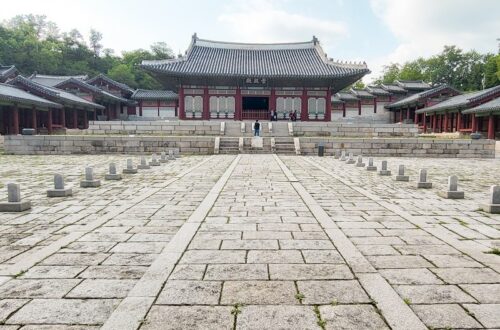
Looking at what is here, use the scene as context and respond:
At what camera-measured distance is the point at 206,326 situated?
2348mm

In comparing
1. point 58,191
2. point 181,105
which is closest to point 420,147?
point 58,191

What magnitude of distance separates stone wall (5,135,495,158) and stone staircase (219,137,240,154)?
578 mm

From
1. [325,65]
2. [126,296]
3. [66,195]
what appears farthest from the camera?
[325,65]

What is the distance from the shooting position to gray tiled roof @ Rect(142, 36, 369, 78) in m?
28.5

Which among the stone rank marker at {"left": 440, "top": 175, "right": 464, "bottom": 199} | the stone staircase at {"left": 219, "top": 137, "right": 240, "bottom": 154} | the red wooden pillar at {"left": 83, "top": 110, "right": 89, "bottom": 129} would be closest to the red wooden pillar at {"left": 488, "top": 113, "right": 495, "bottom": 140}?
the stone staircase at {"left": 219, "top": 137, "right": 240, "bottom": 154}

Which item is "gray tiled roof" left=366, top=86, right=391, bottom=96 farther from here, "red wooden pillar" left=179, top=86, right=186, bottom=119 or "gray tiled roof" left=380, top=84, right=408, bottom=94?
"red wooden pillar" left=179, top=86, right=186, bottom=119

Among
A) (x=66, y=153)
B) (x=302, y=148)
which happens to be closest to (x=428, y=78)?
(x=302, y=148)

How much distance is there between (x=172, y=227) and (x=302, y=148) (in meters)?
15.3

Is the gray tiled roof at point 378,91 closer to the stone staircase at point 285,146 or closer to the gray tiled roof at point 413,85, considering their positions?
the gray tiled roof at point 413,85

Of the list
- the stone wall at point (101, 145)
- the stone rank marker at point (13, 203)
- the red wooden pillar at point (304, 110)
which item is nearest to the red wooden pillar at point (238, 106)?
the red wooden pillar at point (304, 110)

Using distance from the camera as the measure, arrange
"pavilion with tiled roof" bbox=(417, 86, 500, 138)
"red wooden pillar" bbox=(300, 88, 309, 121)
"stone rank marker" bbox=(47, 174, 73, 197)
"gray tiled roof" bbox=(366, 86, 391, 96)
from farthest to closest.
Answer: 1. "gray tiled roof" bbox=(366, 86, 391, 96)
2. "red wooden pillar" bbox=(300, 88, 309, 121)
3. "pavilion with tiled roof" bbox=(417, 86, 500, 138)
4. "stone rank marker" bbox=(47, 174, 73, 197)

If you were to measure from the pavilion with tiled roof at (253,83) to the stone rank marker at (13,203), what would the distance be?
23.3 metres

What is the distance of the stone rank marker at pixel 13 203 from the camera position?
5695 millimetres

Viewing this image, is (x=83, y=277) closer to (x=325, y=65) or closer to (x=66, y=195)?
(x=66, y=195)
